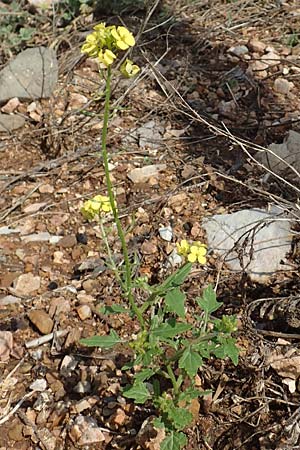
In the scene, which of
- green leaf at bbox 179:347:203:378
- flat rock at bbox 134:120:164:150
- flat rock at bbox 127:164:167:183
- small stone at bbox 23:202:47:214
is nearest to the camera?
green leaf at bbox 179:347:203:378

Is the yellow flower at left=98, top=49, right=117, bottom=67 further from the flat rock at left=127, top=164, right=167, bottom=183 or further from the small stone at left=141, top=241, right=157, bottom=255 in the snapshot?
the flat rock at left=127, top=164, right=167, bottom=183

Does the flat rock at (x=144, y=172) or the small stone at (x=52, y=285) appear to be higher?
the flat rock at (x=144, y=172)

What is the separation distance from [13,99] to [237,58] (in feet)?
4.10

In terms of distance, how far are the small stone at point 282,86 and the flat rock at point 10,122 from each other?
1303 millimetres

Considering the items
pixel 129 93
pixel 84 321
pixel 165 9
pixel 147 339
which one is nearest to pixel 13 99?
pixel 129 93

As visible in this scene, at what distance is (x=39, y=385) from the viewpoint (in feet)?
7.11

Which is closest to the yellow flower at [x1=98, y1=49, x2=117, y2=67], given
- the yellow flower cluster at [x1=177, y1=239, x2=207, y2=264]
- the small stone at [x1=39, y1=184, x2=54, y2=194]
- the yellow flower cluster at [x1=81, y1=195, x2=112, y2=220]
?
the yellow flower cluster at [x1=81, y1=195, x2=112, y2=220]

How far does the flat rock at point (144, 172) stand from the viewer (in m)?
3.00

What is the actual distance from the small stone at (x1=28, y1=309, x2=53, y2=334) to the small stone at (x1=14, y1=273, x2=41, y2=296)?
131 millimetres

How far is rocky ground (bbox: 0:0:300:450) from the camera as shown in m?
2.04

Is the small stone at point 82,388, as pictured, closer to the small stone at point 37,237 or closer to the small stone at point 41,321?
the small stone at point 41,321

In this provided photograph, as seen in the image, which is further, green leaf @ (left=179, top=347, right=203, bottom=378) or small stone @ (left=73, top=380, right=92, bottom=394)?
small stone @ (left=73, top=380, right=92, bottom=394)

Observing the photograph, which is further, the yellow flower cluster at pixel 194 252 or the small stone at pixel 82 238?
the small stone at pixel 82 238

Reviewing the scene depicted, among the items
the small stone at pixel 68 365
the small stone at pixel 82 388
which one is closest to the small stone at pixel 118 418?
the small stone at pixel 82 388
